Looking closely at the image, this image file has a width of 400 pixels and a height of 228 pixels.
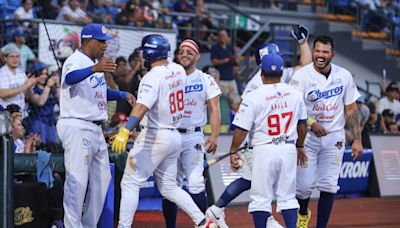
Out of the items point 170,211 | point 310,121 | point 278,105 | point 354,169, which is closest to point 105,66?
point 278,105

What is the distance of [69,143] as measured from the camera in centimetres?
988

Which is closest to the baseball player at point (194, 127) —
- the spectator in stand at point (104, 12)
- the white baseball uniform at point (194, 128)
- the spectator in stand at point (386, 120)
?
the white baseball uniform at point (194, 128)

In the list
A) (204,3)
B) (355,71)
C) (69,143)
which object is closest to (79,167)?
(69,143)

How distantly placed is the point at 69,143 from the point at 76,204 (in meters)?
0.67

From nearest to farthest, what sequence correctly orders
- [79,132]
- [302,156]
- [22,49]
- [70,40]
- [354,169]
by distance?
[79,132] < [302,156] < [22,49] < [70,40] < [354,169]

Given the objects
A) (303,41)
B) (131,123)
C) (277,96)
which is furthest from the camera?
(303,41)

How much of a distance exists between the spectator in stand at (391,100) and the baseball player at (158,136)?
1127cm

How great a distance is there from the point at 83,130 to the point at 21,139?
11.6 feet

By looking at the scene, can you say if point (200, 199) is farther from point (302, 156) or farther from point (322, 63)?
point (322, 63)

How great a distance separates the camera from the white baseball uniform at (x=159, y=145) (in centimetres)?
998

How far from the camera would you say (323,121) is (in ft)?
36.9

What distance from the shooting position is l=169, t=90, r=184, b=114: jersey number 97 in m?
10.2

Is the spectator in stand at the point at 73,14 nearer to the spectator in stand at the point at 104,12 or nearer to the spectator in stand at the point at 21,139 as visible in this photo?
the spectator in stand at the point at 104,12

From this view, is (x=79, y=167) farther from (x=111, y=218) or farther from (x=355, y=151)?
(x=355, y=151)
